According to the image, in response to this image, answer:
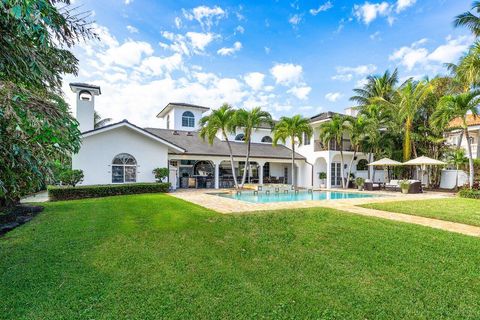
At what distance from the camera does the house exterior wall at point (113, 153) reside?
18.8m

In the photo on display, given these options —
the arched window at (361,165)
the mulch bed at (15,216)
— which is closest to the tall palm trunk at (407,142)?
the arched window at (361,165)

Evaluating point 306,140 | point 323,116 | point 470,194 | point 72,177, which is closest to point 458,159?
point 470,194

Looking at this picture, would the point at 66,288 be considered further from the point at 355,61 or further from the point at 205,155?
the point at 355,61

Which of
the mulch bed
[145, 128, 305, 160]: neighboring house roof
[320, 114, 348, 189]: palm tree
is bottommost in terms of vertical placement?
the mulch bed

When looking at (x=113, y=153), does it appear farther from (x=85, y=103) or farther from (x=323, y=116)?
(x=323, y=116)

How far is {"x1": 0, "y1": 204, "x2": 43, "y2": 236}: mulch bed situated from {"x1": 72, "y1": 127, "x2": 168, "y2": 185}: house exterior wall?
21.7 feet

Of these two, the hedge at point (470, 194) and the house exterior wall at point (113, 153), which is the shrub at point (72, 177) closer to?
the house exterior wall at point (113, 153)

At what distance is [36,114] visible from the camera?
376cm

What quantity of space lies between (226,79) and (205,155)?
834 centimetres

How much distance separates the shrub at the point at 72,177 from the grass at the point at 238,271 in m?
8.93

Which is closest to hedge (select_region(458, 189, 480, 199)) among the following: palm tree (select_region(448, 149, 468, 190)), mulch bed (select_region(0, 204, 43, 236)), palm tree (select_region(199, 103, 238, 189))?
palm tree (select_region(448, 149, 468, 190))

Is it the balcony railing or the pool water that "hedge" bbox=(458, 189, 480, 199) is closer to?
the pool water

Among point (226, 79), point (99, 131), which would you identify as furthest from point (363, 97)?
point (99, 131)

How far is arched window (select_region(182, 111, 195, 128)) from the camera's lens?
107 ft
